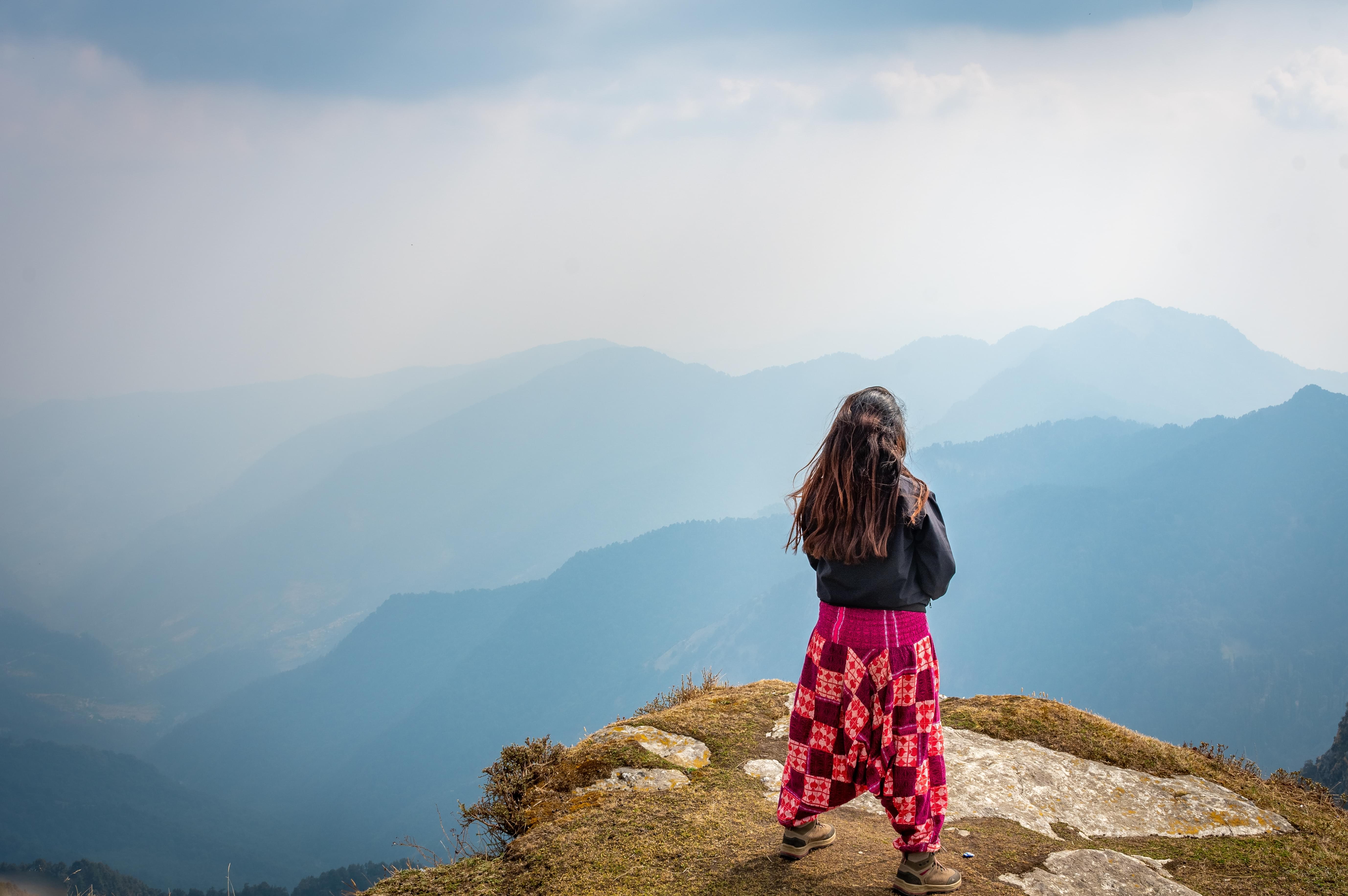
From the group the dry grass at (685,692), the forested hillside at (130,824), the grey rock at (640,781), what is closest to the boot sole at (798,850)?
the grey rock at (640,781)

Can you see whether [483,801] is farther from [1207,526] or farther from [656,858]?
[1207,526]

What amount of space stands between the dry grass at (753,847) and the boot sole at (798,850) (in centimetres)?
5

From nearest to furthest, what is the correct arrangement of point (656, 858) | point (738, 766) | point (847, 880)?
point (847, 880) < point (656, 858) < point (738, 766)

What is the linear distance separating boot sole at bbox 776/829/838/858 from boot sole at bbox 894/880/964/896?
502mm

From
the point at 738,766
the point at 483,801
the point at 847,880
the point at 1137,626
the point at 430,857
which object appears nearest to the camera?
the point at 847,880

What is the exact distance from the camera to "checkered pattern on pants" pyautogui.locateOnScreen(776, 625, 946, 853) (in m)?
4.06

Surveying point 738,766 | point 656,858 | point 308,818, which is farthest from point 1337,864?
point 308,818

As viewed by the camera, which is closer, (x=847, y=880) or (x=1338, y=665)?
(x=847, y=880)

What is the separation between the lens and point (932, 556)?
4.02 metres

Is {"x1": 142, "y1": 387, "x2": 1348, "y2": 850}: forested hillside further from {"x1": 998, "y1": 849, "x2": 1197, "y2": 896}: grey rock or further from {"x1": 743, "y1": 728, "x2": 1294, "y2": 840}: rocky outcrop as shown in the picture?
{"x1": 998, "y1": 849, "x2": 1197, "y2": 896}: grey rock

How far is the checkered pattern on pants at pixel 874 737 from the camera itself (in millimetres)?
4062

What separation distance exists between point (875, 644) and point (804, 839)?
1.27 meters

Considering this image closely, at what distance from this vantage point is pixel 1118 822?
206 inches

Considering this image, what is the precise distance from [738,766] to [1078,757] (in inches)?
120
